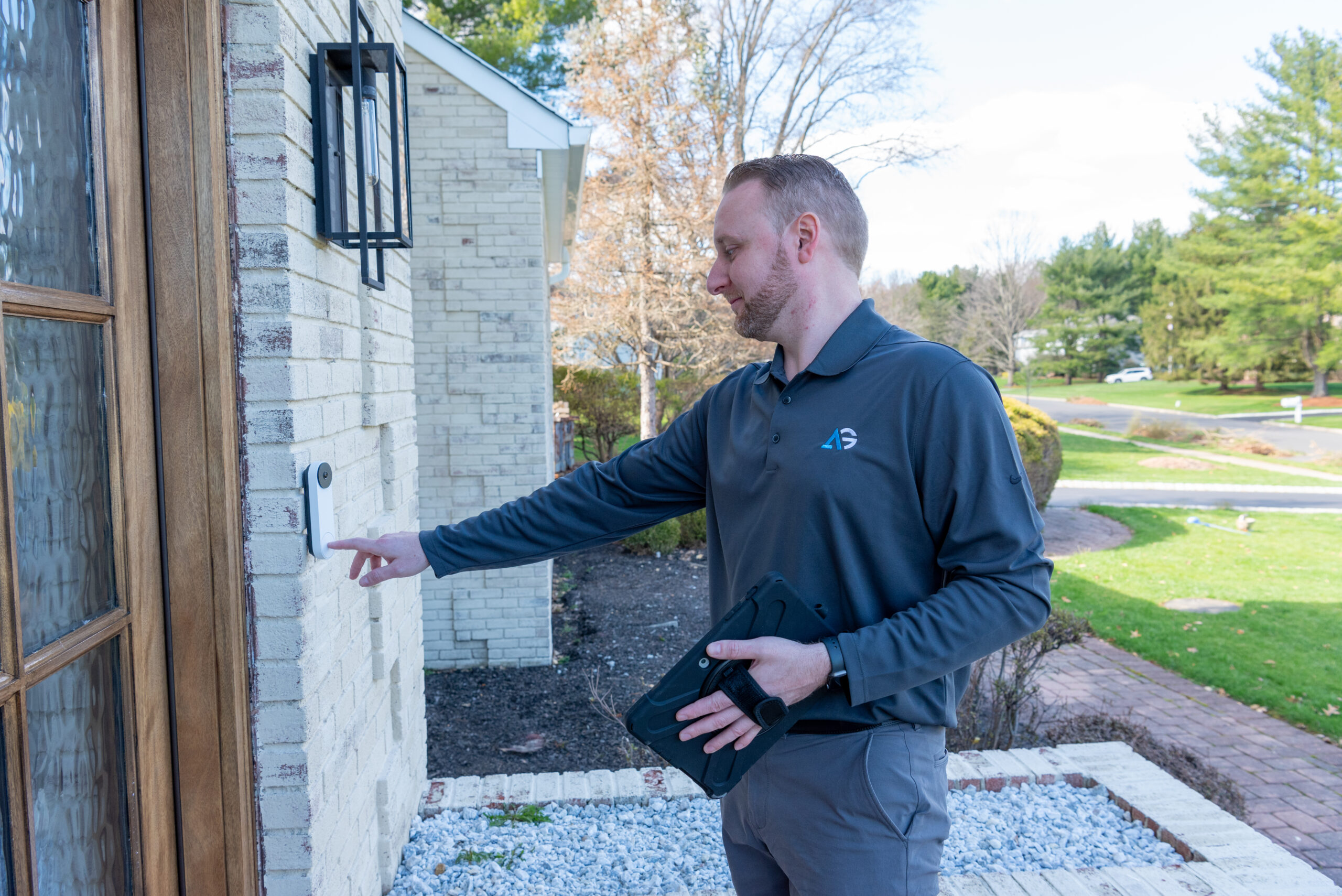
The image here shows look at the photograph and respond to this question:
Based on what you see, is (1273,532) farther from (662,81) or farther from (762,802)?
(762,802)

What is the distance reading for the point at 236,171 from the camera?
179 cm

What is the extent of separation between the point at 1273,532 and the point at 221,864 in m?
13.7

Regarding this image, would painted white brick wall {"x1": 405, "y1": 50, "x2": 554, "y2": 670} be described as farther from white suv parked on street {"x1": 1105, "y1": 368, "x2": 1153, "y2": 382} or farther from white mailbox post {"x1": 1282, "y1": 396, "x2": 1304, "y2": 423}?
white suv parked on street {"x1": 1105, "y1": 368, "x2": 1153, "y2": 382}

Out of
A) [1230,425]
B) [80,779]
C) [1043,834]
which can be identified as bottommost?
[1043,834]

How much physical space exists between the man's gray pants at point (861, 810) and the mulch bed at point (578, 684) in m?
2.74

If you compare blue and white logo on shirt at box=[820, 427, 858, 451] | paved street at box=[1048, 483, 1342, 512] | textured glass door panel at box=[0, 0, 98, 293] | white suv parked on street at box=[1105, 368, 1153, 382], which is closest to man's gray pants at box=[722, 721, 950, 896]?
blue and white logo on shirt at box=[820, 427, 858, 451]

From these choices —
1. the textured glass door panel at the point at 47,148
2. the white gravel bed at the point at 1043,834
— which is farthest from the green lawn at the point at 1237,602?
the textured glass door panel at the point at 47,148

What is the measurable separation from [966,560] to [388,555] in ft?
4.14

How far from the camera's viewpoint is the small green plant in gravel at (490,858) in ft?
10.2

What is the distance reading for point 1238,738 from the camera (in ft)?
18.1

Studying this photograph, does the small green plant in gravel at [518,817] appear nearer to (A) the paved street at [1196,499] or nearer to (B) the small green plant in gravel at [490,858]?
(B) the small green plant in gravel at [490,858]

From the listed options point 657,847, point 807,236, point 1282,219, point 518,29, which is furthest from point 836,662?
point 1282,219

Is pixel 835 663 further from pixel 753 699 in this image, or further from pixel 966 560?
pixel 966 560

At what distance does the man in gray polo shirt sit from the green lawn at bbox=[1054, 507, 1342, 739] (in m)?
5.59
